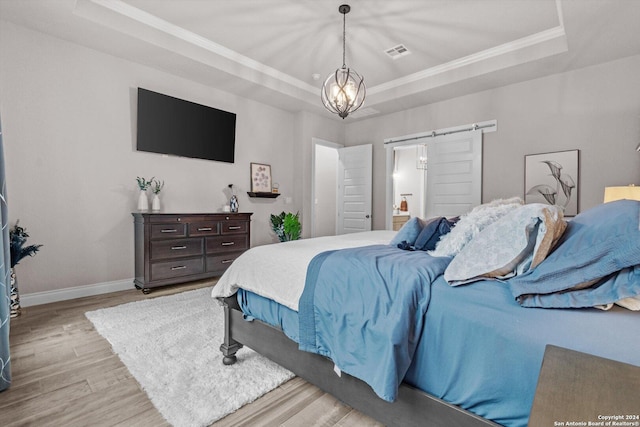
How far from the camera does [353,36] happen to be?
141 inches

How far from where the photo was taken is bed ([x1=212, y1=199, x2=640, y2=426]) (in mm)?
980

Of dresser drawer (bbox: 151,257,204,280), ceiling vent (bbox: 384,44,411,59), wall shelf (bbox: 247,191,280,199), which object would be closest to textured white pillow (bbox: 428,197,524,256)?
ceiling vent (bbox: 384,44,411,59)

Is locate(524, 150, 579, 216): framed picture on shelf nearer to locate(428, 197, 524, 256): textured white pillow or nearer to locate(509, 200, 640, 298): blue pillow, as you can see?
locate(428, 197, 524, 256): textured white pillow

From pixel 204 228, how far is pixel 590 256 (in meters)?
3.81

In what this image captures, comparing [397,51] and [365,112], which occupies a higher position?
[397,51]

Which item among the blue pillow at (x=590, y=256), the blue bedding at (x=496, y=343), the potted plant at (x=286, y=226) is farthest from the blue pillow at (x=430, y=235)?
the potted plant at (x=286, y=226)

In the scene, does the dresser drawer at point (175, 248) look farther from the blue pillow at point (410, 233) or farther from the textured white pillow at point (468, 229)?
the textured white pillow at point (468, 229)

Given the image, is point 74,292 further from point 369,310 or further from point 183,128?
point 369,310

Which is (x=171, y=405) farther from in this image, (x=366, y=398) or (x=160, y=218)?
(x=160, y=218)

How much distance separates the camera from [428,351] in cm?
122

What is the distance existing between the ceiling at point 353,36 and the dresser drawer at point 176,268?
7.91 ft

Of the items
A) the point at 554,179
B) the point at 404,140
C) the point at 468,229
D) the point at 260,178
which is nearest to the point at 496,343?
the point at 468,229

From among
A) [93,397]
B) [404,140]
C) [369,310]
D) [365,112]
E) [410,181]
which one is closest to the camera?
[369,310]

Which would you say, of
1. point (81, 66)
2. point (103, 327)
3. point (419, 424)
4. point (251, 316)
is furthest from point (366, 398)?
point (81, 66)
